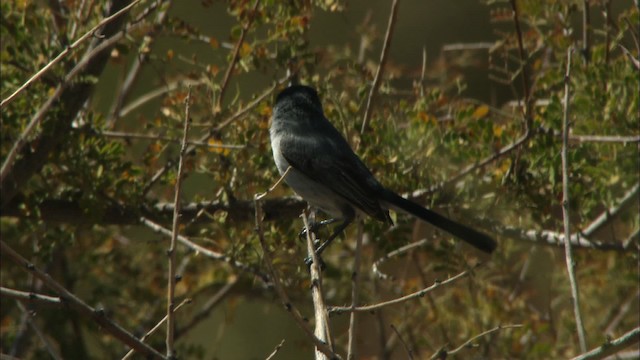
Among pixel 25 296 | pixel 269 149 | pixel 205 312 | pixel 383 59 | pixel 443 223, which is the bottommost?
pixel 205 312

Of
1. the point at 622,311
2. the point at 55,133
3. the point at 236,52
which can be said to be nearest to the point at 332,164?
the point at 236,52

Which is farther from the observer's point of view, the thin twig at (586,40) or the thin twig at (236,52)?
the thin twig at (586,40)

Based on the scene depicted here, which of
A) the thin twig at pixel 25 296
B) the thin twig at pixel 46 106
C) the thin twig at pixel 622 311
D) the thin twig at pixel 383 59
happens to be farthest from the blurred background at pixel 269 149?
the thin twig at pixel 25 296

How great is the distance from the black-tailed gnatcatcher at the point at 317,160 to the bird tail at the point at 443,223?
0.13 ft

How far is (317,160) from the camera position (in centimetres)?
320

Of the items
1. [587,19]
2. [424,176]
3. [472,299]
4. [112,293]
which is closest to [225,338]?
[112,293]

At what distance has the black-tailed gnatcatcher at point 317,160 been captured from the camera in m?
3.05

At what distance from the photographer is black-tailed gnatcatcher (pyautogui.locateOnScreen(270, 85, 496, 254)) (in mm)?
3055

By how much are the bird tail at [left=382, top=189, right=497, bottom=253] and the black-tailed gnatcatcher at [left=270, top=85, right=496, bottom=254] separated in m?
0.04

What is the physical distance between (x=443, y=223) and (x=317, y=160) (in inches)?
23.7

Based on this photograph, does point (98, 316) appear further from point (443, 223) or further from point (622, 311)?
point (622, 311)

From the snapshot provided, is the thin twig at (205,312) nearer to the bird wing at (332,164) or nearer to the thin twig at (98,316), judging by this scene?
the bird wing at (332,164)

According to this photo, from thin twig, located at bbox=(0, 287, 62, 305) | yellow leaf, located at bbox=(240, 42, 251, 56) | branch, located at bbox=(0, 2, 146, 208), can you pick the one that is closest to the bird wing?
yellow leaf, located at bbox=(240, 42, 251, 56)

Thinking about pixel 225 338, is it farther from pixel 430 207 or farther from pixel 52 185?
pixel 430 207
